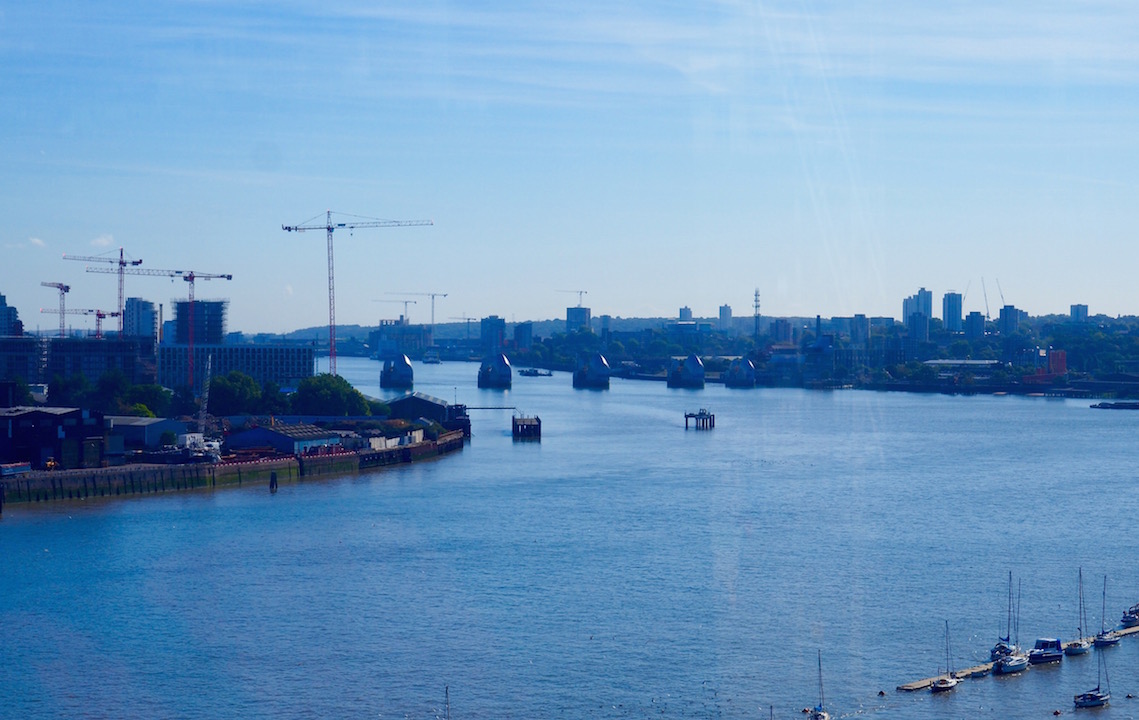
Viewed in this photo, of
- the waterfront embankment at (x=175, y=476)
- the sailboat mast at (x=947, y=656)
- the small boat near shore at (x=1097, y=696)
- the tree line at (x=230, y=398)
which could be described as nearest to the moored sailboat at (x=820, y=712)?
the sailboat mast at (x=947, y=656)

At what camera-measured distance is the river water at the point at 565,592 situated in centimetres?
823

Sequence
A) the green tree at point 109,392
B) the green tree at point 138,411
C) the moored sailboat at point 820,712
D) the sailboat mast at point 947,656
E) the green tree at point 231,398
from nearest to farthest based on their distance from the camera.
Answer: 1. the moored sailboat at point 820,712
2. the sailboat mast at point 947,656
3. the green tree at point 138,411
4. the green tree at point 109,392
5. the green tree at point 231,398

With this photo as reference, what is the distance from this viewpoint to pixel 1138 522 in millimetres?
14266

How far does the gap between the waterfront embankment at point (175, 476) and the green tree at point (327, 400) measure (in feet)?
15.8

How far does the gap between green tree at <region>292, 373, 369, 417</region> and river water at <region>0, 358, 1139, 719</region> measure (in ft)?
20.8

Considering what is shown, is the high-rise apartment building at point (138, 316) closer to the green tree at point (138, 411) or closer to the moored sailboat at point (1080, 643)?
the green tree at point (138, 411)

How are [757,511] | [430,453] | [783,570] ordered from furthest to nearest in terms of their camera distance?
[430,453] → [757,511] → [783,570]

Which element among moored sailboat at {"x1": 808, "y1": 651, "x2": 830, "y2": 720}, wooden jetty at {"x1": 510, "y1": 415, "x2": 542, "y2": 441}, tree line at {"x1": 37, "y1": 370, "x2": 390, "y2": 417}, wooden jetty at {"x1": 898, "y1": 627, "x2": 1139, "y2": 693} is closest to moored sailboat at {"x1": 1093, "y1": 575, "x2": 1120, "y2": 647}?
wooden jetty at {"x1": 898, "y1": 627, "x2": 1139, "y2": 693}

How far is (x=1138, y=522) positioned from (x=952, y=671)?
21.9 feet

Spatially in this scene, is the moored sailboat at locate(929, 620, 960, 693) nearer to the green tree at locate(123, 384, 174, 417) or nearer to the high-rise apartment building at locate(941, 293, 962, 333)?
the green tree at locate(123, 384, 174, 417)

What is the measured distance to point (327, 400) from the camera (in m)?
25.8

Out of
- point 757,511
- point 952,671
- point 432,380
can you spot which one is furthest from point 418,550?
point 432,380

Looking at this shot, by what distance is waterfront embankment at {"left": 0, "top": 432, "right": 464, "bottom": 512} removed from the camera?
15488mm

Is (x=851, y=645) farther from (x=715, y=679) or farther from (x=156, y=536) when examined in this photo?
(x=156, y=536)
